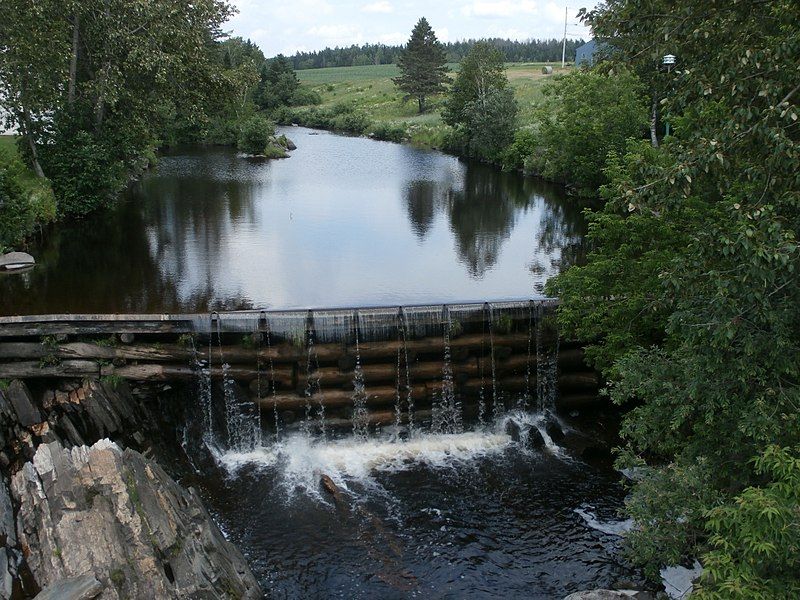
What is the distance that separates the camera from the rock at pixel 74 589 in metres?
10.7

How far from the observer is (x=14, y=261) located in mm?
26172

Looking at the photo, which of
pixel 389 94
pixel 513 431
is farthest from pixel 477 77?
pixel 389 94

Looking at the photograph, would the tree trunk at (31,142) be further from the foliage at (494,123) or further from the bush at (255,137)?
the foliage at (494,123)

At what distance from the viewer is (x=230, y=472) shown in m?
17.8

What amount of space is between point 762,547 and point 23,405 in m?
16.4

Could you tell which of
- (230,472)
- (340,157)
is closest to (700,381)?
(230,472)

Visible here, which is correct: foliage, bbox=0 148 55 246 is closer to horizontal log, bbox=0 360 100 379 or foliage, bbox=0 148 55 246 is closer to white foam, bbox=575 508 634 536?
horizontal log, bbox=0 360 100 379

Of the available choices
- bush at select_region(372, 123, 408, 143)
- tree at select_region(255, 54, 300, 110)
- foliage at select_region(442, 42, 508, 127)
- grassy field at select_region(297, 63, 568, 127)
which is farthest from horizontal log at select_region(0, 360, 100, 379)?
tree at select_region(255, 54, 300, 110)

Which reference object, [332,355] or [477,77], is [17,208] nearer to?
[332,355]

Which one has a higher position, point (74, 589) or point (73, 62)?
point (73, 62)

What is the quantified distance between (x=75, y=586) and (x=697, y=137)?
12.4m

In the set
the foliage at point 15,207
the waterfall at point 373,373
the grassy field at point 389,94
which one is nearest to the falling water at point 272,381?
the waterfall at point 373,373

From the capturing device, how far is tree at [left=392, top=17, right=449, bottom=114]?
112 m

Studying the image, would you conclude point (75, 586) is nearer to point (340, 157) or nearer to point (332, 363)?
point (332, 363)
